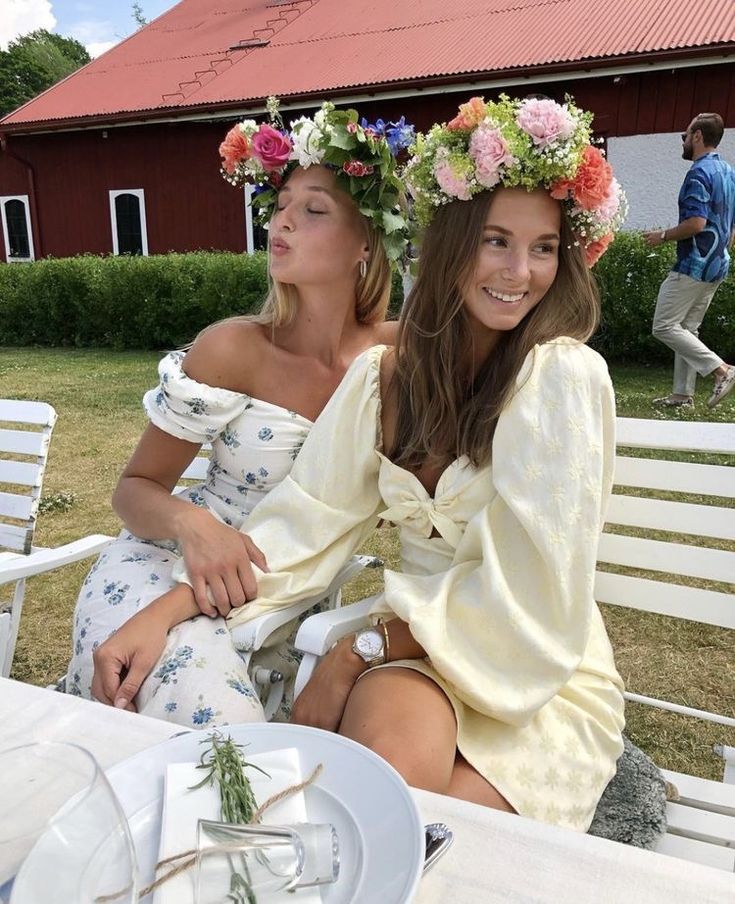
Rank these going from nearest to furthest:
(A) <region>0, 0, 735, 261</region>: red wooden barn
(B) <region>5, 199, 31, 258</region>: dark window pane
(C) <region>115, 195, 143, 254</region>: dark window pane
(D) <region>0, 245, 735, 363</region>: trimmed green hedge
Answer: (D) <region>0, 245, 735, 363</region>: trimmed green hedge, (A) <region>0, 0, 735, 261</region>: red wooden barn, (C) <region>115, 195, 143, 254</region>: dark window pane, (B) <region>5, 199, 31, 258</region>: dark window pane

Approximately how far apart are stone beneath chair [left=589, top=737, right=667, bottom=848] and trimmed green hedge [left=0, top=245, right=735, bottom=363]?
276 inches

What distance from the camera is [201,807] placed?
856 millimetres

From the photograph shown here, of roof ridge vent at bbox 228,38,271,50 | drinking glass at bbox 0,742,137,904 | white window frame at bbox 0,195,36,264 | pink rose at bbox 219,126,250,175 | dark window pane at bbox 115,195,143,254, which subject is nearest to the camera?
drinking glass at bbox 0,742,137,904

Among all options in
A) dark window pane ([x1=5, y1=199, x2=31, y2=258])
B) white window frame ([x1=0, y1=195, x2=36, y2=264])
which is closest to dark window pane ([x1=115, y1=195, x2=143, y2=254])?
white window frame ([x1=0, y1=195, x2=36, y2=264])

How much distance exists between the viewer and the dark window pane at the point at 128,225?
14.6 meters

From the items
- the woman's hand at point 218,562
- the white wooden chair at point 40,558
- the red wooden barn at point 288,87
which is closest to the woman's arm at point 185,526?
the woman's hand at point 218,562

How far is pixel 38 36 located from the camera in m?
46.5

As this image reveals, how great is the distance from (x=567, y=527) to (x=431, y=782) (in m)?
0.56

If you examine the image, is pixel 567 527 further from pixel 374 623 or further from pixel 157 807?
pixel 157 807

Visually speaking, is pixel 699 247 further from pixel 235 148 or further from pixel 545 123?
pixel 545 123

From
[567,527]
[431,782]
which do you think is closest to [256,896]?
[431,782]

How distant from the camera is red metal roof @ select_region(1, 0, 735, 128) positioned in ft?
32.1

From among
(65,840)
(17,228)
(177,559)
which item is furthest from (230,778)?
(17,228)

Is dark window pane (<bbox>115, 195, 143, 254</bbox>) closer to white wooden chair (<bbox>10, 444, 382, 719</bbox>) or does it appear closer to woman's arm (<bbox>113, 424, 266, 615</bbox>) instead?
white wooden chair (<bbox>10, 444, 382, 719</bbox>)
